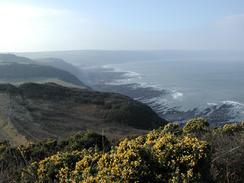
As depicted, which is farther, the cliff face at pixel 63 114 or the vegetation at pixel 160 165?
the cliff face at pixel 63 114

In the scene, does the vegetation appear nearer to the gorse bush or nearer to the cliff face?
the gorse bush

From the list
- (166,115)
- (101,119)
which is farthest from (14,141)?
(166,115)

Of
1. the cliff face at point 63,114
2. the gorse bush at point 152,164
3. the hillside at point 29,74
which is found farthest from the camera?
the hillside at point 29,74

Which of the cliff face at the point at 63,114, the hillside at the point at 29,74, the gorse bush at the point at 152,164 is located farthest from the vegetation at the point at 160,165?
the hillside at the point at 29,74

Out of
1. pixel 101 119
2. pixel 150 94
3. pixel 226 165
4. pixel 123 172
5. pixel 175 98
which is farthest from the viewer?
pixel 150 94

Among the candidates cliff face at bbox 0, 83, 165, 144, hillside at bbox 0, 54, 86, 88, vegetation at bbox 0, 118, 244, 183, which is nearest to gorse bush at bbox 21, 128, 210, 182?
vegetation at bbox 0, 118, 244, 183

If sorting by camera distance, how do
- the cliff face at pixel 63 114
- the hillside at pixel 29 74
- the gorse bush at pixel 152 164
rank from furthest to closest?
1. the hillside at pixel 29 74
2. the cliff face at pixel 63 114
3. the gorse bush at pixel 152 164

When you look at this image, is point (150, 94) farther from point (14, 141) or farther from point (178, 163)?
point (178, 163)

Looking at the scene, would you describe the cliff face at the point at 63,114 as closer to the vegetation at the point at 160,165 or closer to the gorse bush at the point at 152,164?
the vegetation at the point at 160,165

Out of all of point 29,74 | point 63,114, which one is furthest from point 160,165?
point 29,74
